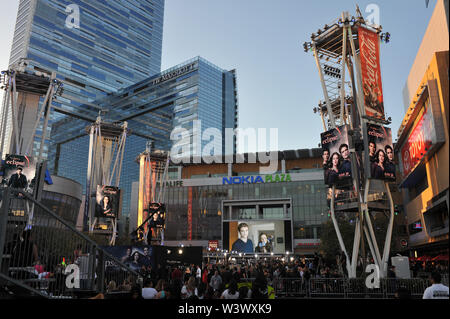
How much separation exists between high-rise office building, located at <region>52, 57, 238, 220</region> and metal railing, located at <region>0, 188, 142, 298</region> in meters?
129

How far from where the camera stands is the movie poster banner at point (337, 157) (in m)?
24.5

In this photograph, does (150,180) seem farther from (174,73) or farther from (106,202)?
(174,73)

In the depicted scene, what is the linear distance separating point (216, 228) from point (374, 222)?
34.9 meters

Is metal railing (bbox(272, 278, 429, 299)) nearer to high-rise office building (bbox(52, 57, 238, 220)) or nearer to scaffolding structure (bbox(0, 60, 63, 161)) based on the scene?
scaffolding structure (bbox(0, 60, 63, 161))

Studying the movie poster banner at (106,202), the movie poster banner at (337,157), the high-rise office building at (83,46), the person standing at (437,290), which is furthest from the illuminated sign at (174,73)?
the person standing at (437,290)

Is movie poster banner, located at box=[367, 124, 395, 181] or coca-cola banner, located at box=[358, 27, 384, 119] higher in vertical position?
coca-cola banner, located at box=[358, 27, 384, 119]

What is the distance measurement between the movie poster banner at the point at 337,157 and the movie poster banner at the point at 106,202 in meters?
31.4

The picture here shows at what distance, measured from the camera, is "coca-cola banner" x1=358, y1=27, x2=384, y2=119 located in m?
24.6

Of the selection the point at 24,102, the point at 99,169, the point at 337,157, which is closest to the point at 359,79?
the point at 337,157

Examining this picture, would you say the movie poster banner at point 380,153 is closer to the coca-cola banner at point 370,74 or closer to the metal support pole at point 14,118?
the coca-cola banner at point 370,74

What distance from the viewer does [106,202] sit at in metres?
47.5

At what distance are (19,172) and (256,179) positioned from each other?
48.2 metres
